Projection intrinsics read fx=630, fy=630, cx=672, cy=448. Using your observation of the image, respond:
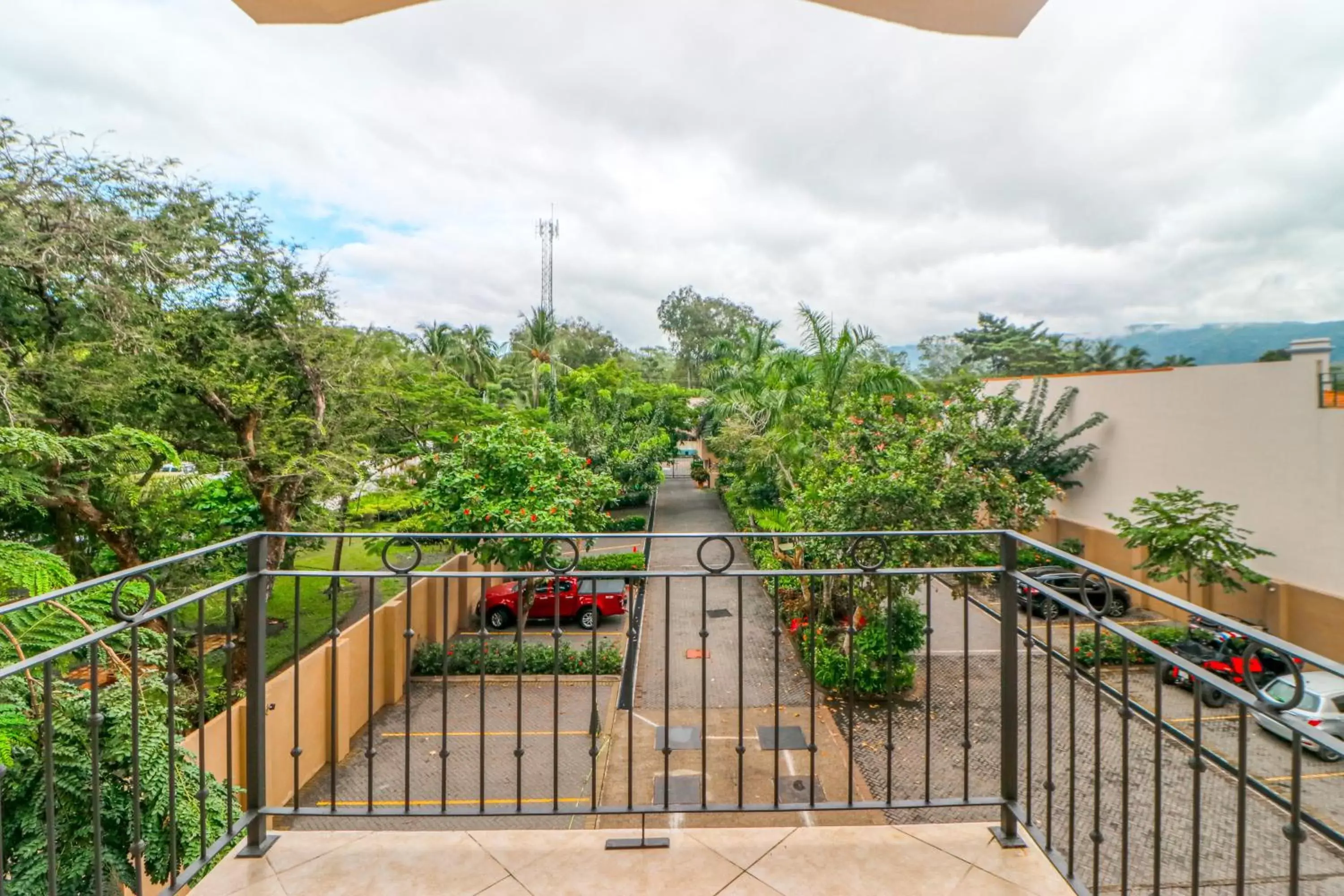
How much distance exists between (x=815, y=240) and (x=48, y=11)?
3339cm

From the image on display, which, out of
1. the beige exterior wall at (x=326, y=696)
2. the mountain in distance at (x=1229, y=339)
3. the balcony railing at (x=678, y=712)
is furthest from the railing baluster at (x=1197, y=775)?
the mountain in distance at (x=1229, y=339)

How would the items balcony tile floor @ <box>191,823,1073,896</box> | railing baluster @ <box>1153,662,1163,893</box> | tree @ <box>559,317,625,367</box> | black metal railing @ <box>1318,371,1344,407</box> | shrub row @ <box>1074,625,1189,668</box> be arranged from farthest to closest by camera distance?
tree @ <box>559,317,625,367</box>
black metal railing @ <box>1318,371,1344,407</box>
shrub row @ <box>1074,625,1189,668</box>
balcony tile floor @ <box>191,823,1073,896</box>
railing baluster @ <box>1153,662,1163,893</box>

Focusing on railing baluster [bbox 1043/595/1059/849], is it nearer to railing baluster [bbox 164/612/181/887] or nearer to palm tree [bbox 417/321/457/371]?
railing baluster [bbox 164/612/181/887]

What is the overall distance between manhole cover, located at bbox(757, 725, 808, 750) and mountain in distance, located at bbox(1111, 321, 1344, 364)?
439 inches

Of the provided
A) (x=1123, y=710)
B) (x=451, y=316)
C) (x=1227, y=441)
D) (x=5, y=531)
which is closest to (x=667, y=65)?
(x=1123, y=710)

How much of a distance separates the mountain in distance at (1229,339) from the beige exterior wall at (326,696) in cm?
1476

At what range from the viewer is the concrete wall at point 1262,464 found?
10656mm

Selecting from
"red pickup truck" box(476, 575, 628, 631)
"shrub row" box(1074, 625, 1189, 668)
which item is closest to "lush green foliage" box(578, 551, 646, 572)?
"red pickup truck" box(476, 575, 628, 631)

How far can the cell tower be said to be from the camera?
104 ft

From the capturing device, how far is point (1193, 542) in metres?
11.5

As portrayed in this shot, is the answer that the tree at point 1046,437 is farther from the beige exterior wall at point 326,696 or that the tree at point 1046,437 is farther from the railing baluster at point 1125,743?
the railing baluster at point 1125,743

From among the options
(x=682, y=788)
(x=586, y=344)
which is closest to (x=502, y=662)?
(x=682, y=788)

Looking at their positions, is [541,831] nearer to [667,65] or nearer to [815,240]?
[667,65]

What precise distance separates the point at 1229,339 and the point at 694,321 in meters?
29.4
